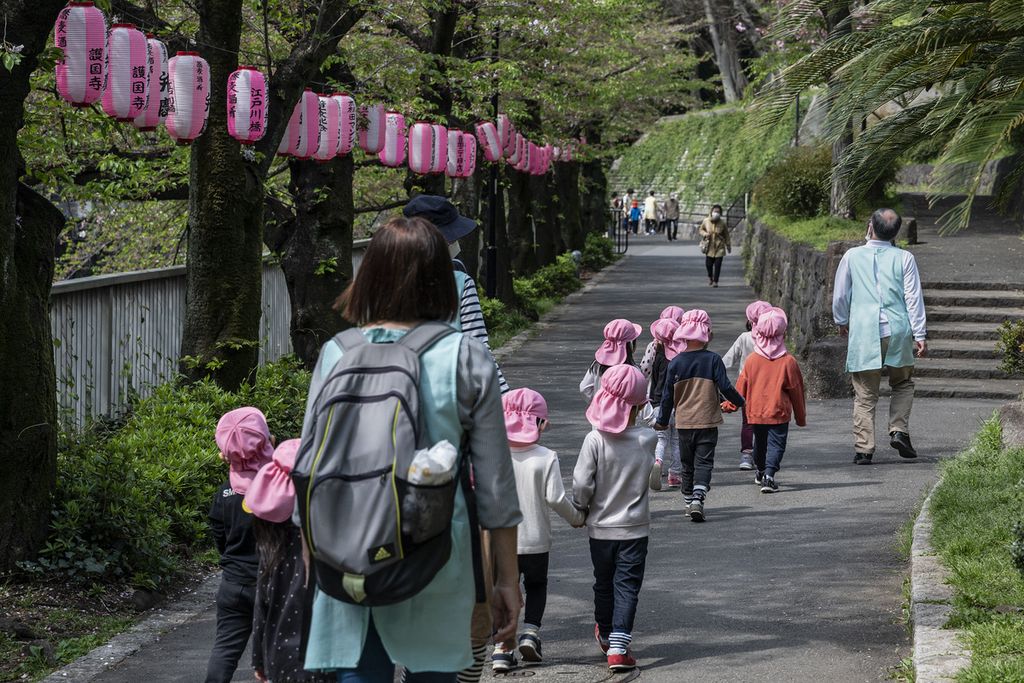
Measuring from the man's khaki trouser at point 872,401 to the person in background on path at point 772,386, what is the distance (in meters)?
1.08

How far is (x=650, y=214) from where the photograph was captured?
57.0 m

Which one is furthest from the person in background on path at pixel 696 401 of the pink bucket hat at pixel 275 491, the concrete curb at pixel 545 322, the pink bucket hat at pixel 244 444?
the concrete curb at pixel 545 322

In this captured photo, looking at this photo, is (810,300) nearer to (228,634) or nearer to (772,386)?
(772,386)

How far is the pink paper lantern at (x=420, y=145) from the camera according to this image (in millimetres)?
15789

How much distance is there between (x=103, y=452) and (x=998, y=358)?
33.5 ft

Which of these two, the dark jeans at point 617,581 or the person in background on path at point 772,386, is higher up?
the person in background on path at point 772,386

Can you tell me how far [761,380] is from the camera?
30.4 ft

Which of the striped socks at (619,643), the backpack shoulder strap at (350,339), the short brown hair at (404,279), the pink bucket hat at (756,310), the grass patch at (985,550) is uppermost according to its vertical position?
the short brown hair at (404,279)

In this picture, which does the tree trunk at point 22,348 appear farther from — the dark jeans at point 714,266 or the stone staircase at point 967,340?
the dark jeans at point 714,266

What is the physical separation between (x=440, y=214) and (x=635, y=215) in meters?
54.5

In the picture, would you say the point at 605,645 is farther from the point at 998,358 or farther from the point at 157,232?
the point at 157,232

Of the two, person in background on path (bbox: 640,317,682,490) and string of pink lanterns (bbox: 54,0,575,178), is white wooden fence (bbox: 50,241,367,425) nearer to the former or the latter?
string of pink lanterns (bbox: 54,0,575,178)

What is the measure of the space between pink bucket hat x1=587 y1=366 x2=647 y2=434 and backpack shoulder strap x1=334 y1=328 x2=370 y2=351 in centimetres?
263

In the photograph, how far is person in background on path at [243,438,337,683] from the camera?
4129mm
